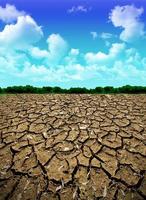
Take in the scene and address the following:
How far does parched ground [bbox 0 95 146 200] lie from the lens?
10.7 feet

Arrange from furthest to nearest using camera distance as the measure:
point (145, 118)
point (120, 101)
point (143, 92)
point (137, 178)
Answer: point (143, 92), point (120, 101), point (145, 118), point (137, 178)

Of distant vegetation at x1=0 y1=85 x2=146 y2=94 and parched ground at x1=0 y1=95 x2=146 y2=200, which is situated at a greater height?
distant vegetation at x1=0 y1=85 x2=146 y2=94

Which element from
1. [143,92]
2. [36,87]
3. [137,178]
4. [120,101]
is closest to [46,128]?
[137,178]

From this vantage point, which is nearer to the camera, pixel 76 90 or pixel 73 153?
pixel 73 153

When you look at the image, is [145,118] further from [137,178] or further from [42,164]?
[42,164]

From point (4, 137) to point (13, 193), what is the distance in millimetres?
1628

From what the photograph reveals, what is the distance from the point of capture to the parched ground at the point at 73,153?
3.26m

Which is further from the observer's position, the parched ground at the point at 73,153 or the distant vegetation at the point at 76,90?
the distant vegetation at the point at 76,90

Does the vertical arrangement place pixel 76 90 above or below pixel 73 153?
above

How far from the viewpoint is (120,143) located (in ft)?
14.2

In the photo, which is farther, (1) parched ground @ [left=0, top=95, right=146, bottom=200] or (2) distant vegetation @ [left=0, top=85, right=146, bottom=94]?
(2) distant vegetation @ [left=0, top=85, right=146, bottom=94]

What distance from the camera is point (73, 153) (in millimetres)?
3996

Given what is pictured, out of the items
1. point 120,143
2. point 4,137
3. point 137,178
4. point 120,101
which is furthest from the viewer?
point 120,101

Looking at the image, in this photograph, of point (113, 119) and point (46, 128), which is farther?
point (113, 119)
